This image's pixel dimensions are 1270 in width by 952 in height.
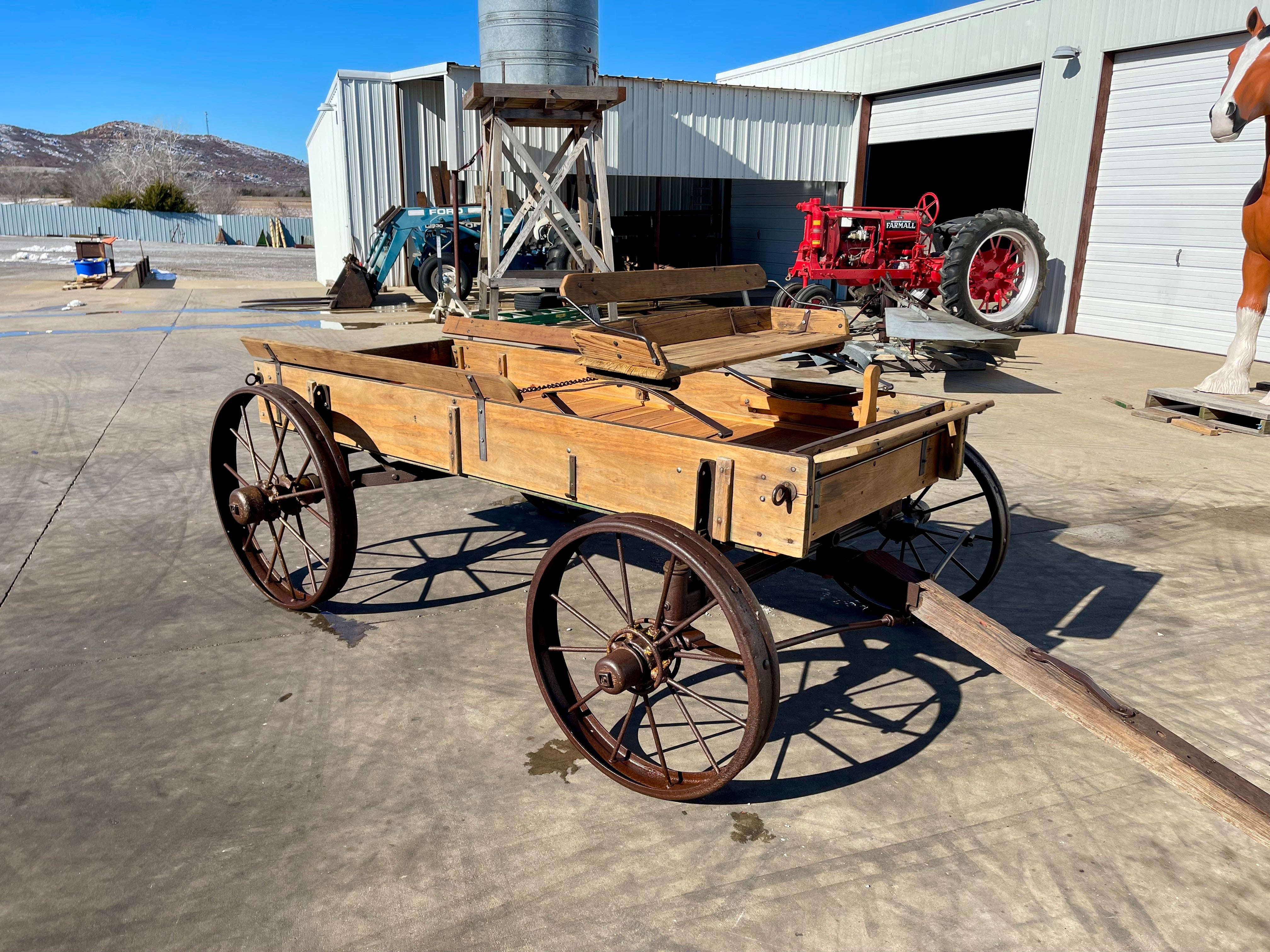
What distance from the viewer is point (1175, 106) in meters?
11.9

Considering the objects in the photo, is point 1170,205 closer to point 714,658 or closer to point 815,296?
point 815,296

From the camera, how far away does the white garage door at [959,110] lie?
1407cm

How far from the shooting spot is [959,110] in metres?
15.2

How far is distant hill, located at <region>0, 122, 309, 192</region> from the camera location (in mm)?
157000

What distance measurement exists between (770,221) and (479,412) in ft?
62.7

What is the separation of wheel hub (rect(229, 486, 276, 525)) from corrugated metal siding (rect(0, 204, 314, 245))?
139 feet

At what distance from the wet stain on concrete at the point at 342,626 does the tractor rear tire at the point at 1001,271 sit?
9747 mm

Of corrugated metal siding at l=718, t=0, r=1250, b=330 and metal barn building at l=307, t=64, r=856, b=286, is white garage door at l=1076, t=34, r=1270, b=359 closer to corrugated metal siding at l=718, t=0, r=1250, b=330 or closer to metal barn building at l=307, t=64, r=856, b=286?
corrugated metal siding at l=718, t=0, r=1250, b=330

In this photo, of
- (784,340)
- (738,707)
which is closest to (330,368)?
(784,340)

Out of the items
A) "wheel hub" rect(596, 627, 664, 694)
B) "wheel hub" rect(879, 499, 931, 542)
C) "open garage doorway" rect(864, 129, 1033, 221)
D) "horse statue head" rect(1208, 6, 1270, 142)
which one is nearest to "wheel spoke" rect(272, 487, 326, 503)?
"wheel hub" rect(596, 627, 664, 694)

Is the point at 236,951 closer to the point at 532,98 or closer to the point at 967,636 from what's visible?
the point at 967,636

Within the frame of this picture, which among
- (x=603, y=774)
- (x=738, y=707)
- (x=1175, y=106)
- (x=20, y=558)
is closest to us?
(x=603, y=774)

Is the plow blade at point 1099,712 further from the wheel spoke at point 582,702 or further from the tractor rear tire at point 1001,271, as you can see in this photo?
the tractor rear tire at point 1001,271

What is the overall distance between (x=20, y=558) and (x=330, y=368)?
2.15 m
